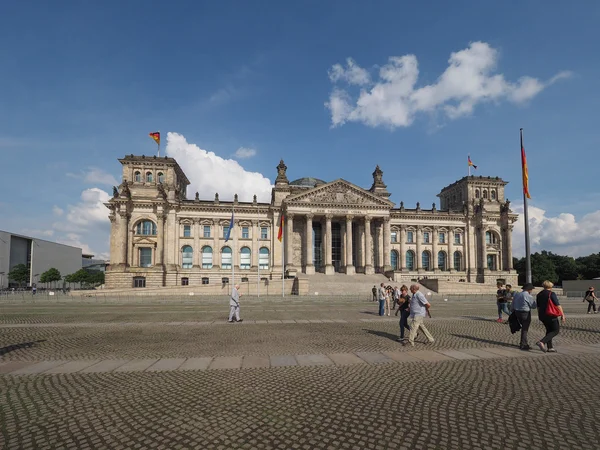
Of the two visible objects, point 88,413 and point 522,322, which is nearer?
point 88,413

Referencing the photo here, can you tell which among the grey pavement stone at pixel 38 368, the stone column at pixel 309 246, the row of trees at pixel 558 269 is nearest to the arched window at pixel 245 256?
the stone column at pixel 309 246

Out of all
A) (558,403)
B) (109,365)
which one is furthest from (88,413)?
(558,403)

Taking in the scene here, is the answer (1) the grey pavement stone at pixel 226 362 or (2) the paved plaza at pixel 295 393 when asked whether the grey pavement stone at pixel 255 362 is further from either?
(1) the grey pavement stone at pixel 226 362

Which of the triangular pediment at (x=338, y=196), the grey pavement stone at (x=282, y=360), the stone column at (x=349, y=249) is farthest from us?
the stone column at (x=349, y=249)

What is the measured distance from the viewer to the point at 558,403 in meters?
6.50

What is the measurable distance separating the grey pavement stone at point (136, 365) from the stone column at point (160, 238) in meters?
54.8

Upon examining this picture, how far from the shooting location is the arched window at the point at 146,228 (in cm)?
6206

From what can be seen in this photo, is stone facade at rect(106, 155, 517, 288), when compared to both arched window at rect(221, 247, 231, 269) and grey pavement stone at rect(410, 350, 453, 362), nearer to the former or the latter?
arched window at rect(221, 247, 231, 269)

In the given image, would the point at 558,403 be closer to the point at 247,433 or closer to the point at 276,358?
the point at 247,433

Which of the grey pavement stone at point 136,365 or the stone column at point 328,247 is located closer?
the grey pavement stone at point 136,365

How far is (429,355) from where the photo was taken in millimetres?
10719

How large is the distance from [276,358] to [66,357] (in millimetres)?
6114

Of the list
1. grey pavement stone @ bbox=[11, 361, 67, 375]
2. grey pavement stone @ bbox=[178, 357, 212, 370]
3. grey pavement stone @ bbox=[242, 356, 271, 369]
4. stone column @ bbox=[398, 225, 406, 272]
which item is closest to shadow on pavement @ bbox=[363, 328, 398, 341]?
grey pavement stone @ bbox=[242, 356, 271, 369]

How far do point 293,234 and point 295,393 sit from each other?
59772mm
